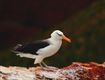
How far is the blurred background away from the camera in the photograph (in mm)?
19906

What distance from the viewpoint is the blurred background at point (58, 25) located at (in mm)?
19906

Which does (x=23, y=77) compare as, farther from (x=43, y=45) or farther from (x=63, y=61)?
(x=63, y=61)

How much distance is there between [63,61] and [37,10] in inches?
230

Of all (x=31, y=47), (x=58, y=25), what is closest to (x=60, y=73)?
(x=31, y=47)

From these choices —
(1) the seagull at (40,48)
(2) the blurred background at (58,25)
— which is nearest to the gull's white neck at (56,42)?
(1) the seagull at (40,48)

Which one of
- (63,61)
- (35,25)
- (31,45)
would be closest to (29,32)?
(35,25)

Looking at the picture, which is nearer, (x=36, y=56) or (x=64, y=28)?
(x=36, y=56)

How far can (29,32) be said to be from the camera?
78.3 feet

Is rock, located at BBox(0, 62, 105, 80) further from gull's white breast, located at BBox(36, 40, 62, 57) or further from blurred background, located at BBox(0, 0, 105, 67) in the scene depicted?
blurred background, located at BBox(0, 0, 105, 67)

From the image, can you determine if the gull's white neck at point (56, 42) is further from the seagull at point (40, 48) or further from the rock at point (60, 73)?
the rock at point (60, 73)

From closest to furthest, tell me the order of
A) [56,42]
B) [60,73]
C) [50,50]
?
[60,73], [50,50], [56,42]

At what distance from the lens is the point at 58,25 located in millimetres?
22609

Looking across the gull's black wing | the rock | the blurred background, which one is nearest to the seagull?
the gull's black wing

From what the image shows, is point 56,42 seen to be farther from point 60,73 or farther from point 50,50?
point 60,73
